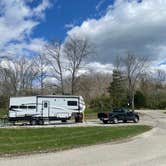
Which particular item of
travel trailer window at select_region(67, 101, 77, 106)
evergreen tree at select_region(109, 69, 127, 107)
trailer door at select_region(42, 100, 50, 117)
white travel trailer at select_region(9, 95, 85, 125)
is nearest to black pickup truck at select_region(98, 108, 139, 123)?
travel trailer window at select_region(67, 101, 77, 106)

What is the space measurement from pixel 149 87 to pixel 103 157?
10219 centimetres

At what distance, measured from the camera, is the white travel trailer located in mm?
43969

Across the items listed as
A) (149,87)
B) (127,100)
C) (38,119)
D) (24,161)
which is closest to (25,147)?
(24,161)

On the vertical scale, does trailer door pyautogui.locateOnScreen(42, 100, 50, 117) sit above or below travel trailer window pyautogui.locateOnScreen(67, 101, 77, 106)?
below

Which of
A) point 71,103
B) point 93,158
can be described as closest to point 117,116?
point 71,103

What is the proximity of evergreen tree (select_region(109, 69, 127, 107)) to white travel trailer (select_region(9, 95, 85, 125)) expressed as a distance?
4568cm

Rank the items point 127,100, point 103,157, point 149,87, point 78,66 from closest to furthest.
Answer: point 103,157, point 78,66, point 127,100, point 149,87

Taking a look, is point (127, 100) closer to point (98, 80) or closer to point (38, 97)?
point (98, 80)

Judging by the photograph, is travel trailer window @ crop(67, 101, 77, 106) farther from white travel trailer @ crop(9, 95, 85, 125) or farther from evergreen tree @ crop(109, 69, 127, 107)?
evergreen tree @ crop(109, 69, 127, 107)

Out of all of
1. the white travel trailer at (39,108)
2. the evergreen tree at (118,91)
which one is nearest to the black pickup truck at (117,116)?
the white travel trailer at (39,108)

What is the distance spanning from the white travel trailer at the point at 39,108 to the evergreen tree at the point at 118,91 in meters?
45.7

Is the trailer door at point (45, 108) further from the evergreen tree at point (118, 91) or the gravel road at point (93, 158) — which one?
the evergreen tree at point (118, 91)

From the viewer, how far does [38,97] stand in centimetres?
4428

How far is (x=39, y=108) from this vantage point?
44312mm
